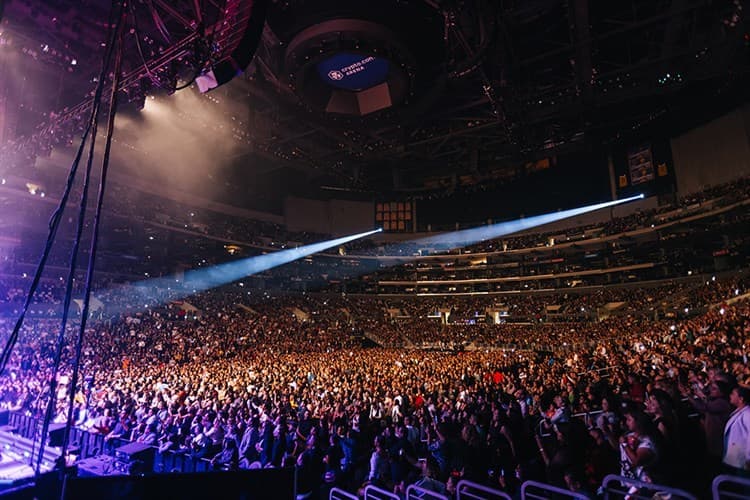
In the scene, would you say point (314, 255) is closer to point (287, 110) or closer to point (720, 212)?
point (287, 110)

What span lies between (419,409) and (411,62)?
406 inches

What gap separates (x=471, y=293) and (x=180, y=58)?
43.4 meters

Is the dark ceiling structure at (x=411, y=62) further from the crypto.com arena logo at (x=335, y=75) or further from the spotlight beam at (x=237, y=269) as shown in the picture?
the spotlight beam at (x=237, y=269)

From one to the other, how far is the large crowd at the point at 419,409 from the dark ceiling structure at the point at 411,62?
6502 mm

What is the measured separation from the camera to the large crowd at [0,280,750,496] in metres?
4.23

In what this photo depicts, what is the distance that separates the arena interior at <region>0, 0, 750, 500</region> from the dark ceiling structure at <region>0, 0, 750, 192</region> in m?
0.10

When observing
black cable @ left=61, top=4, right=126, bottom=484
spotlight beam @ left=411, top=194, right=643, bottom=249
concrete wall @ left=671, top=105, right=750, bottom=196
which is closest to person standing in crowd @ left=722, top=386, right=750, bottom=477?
black cable @ left=61, top=4, right=126, bottom=484

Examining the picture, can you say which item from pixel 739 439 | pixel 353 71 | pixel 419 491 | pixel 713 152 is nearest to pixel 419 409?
pixel 419 491

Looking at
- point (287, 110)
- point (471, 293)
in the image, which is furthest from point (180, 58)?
point (471, 293)

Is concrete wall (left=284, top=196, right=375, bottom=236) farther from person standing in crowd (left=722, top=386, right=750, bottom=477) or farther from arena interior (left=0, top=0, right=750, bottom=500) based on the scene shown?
person standing in crowd (left=722, top=386, right=750, bottom=477)

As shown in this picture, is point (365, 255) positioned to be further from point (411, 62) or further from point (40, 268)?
point (40, 268)

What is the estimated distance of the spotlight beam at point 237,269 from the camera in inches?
1421

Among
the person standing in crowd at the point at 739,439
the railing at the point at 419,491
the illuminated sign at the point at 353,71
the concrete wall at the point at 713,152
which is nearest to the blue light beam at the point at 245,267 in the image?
the illuminated sign at the point at 353,71

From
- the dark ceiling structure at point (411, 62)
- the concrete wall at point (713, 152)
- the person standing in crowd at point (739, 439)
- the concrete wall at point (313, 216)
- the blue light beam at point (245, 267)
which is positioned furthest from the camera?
the concrete wall at point (313, 216)
